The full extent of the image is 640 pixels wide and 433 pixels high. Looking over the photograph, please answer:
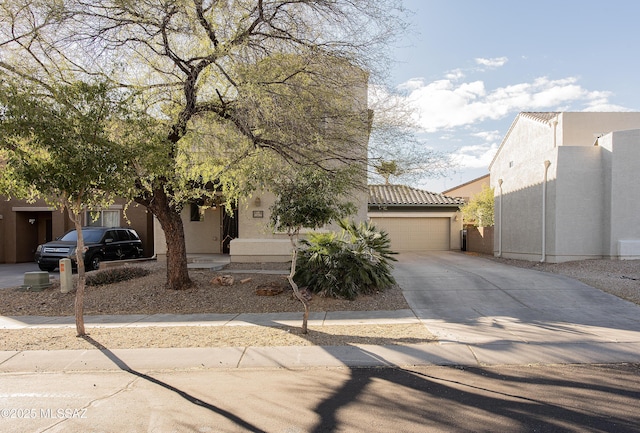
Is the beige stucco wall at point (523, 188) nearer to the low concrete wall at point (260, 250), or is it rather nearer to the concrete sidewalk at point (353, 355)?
the low concrete wall at point (260, 250)

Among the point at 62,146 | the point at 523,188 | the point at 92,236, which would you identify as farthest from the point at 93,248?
the point at 523,188

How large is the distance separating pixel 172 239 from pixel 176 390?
6.51 metres

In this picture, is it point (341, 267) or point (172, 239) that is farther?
point (172, 239)

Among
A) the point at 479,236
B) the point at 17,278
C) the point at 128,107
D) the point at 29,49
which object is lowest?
the point at 17,278

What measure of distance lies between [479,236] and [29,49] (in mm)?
19348

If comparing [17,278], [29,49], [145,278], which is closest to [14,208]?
[17,278]

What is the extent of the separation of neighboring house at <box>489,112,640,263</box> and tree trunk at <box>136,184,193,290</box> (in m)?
12.2

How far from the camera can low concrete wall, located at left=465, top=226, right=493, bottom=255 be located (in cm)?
2048

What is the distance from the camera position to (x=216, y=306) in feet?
33.8

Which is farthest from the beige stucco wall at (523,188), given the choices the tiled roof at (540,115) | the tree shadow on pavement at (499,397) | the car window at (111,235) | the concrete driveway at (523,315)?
the car window at (111,235)

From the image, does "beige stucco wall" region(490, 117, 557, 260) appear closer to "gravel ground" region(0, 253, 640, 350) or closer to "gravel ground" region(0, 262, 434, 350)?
"gravel ground" region(0, 253, 640, 350)

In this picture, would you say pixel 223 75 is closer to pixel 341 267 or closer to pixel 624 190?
pixel 341 267

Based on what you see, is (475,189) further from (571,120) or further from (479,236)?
(571,120)

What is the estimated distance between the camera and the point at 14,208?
22453 millimetres
